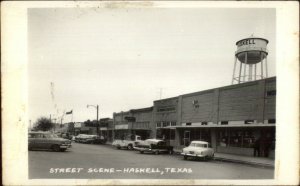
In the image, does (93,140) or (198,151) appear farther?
(93,140)

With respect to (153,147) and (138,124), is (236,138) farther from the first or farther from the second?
(138,124)

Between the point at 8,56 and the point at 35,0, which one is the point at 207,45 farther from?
the point at 8,56

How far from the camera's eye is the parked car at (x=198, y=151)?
477 inches

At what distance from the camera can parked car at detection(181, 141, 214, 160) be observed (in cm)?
1211

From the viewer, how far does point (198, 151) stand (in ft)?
40.8

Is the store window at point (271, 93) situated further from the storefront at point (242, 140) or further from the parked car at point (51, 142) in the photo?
the parked car at point (51, 142)

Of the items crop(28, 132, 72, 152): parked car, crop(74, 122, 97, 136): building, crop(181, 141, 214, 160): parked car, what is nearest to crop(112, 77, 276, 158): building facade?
crop(181, 141, 214, 160): parked car

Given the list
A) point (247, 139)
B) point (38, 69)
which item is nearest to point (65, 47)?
point (38, 69)

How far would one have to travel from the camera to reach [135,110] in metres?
29.3

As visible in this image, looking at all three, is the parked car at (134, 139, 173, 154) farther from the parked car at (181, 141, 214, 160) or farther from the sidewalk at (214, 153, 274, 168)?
the sidewalk at (214, 153, 274, 168)

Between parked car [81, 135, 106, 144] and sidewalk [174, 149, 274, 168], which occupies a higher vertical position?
sidewalk [174, 149, 274, 168]

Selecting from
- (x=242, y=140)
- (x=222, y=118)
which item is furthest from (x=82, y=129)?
(x=242, y=140)

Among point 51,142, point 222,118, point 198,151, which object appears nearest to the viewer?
point 198,151

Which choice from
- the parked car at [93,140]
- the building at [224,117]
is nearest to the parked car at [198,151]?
the building at [224,117]
